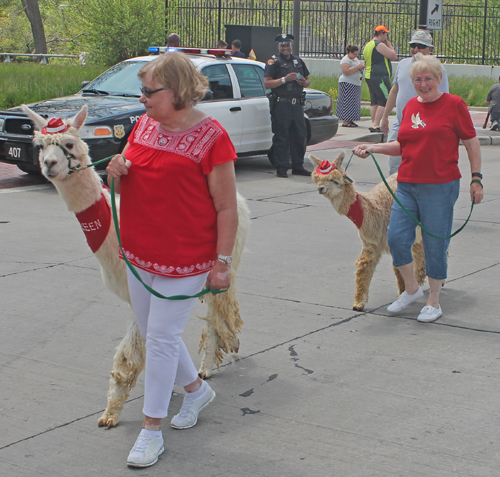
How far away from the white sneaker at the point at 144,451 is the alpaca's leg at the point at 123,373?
0.39m

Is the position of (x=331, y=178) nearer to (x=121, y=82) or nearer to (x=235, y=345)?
(x=235, y=345)

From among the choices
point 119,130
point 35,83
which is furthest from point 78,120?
point 35,83

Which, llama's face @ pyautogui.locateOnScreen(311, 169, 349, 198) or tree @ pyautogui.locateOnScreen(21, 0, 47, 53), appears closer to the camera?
llama's face @ pyautogui.locateOnScreen(311, 169, 349, 198)

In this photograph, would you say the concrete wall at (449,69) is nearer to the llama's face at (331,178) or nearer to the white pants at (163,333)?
the llama's face at (331,178)

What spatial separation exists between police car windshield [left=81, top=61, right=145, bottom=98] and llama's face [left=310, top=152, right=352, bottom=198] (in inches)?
239

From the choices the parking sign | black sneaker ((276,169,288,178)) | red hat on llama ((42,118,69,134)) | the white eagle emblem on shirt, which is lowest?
black sneaker ((276,169,288,178))

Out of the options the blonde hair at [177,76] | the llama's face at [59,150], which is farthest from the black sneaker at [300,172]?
the blonde hair at [177,76]

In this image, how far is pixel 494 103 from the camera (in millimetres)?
18047

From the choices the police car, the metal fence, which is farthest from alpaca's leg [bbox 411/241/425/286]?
the metal fence

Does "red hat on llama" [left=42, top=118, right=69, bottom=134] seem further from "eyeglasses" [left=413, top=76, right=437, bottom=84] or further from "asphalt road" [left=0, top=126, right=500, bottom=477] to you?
"eyeglasses" [left=413, top=76, right=437, bottom=84]

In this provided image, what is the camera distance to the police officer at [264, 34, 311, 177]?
451 inches

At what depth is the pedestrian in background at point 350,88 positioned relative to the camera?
1816 cm

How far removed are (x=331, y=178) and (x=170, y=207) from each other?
253cm

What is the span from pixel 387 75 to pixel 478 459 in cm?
1458
